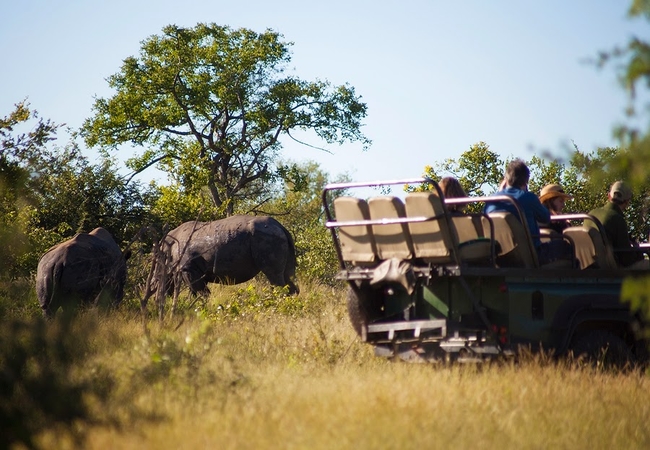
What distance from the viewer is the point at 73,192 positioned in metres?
23.8

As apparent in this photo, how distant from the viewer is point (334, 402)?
7855 millimetres

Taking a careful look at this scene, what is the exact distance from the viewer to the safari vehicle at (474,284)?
9164 millimetres

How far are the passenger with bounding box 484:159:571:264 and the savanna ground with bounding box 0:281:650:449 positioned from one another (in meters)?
1.11

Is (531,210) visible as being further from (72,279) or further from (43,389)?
(72,279)

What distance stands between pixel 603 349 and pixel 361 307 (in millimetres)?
2340

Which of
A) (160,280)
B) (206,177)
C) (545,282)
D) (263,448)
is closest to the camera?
(263,448)

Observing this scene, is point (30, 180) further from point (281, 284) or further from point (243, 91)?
point (243, 91)

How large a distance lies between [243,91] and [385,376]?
27375 mm

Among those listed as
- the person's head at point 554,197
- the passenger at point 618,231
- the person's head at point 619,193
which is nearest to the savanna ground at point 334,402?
the passenger at point 618,231

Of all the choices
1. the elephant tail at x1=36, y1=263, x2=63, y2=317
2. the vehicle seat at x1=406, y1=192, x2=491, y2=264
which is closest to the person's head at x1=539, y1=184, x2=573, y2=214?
the vehicle seat at x1=406, y1=192, x2=491, y2=264

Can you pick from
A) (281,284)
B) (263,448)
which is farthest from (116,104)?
(263,448)

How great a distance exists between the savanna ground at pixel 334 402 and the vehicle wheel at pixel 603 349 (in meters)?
0.18

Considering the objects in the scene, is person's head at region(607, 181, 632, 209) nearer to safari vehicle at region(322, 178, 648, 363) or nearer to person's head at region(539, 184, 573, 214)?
safari vehicle at region(322, 178, 648, 363)

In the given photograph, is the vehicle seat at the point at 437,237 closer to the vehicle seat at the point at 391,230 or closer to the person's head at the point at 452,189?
the vehicle seat at the point at 391,230
